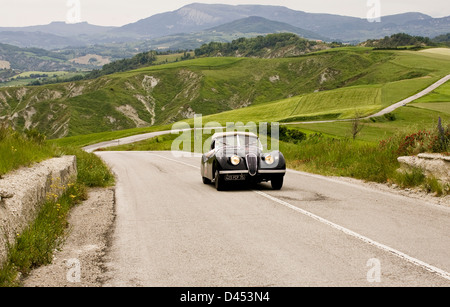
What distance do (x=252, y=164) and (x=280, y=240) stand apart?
549 cm

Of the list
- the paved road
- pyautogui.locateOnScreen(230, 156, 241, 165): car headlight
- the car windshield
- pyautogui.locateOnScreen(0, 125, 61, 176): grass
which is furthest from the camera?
the car windshield

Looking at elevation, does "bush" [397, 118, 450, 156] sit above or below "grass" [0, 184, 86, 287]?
above

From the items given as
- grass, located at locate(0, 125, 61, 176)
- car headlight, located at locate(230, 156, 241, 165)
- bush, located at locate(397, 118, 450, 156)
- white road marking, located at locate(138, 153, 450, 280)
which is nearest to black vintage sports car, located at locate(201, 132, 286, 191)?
car headlight, located at locate(230, 156, 241, 165)

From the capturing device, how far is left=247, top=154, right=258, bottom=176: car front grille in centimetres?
1240

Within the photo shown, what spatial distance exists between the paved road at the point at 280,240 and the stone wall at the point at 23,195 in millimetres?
1406

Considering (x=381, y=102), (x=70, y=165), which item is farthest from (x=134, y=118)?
(x=70, y=165)

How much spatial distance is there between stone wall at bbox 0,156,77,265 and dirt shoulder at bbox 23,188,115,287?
23.7 inches

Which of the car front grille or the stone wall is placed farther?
the car front grille

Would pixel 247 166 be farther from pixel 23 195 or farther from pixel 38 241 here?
pixel 38 241

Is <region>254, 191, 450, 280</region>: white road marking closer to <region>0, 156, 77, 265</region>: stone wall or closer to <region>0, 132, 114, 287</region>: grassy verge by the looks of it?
<region>0, 132, 114, 287</region>: grassy verge

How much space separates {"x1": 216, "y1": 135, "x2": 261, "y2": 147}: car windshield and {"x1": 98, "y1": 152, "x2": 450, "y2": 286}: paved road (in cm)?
224

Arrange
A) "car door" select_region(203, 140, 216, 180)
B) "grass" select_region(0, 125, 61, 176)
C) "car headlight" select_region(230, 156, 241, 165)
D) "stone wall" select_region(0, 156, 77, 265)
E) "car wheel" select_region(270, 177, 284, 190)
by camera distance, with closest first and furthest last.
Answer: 1. "stone wall" select_region(0, 156, 77, 265)
2. "grass" select_region(0, 125, 61, 176)
3. "car headlight" select_region(230, 156, 241, 165)
4. "car wheel" select_region(270, 177, 284, 190)
5. "car door" select_region(203, 140, 216, 180)

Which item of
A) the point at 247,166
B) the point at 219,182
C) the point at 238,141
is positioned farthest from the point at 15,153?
the point at 238,141

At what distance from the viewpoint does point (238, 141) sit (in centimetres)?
1398
